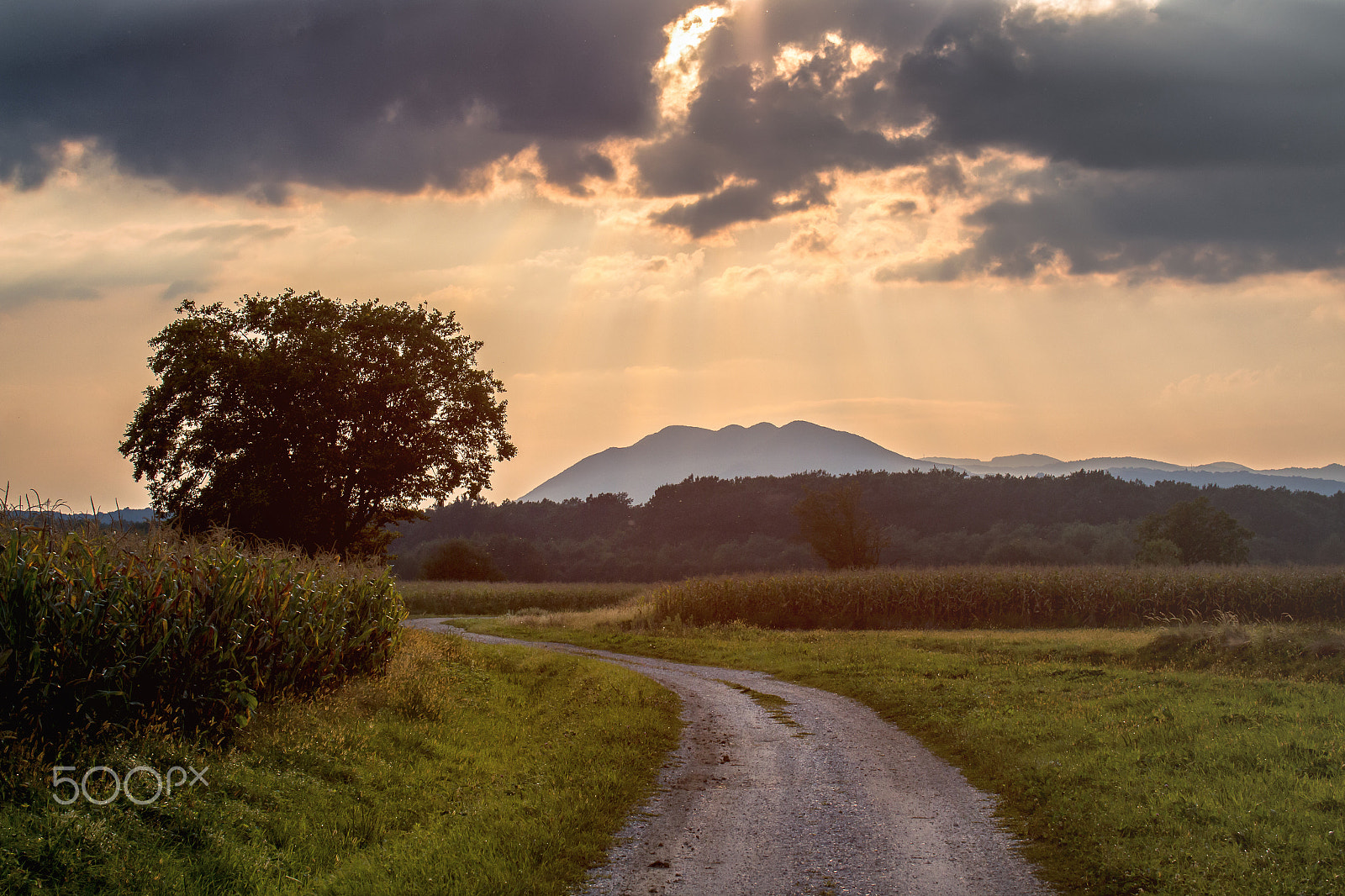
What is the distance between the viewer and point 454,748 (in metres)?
12.1

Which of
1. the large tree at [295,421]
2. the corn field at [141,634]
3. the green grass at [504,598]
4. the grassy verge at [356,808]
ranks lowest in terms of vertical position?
the green grass at [504,598]

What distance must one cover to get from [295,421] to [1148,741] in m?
27.4

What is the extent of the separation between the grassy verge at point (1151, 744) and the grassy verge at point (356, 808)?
15.5 ft

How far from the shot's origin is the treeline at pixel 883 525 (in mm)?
79375

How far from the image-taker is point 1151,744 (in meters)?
11.4

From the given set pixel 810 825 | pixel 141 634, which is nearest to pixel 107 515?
pixel 141 634

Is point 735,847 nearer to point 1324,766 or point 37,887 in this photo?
point 37,887

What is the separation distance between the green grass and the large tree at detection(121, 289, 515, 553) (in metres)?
29.7

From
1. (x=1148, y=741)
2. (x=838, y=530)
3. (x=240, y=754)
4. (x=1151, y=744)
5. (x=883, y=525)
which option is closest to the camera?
(x=240, y=754)

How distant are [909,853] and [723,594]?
34832 millimetres

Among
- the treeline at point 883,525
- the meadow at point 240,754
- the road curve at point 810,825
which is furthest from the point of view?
the treeline at point 883,525
